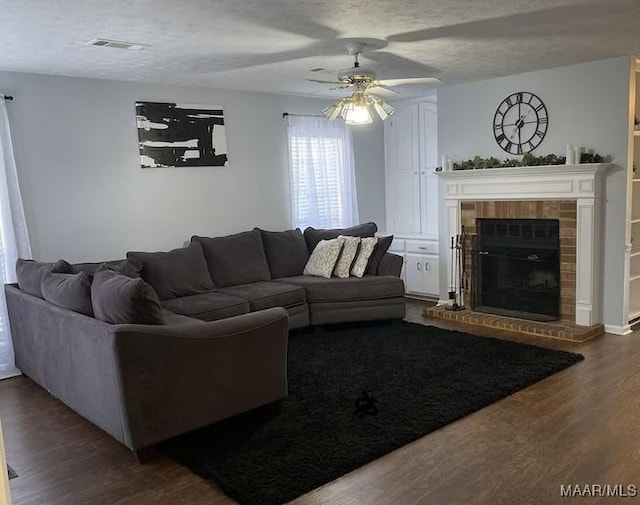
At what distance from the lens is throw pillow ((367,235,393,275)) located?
19.1 ft

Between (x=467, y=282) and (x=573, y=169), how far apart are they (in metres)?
1.62

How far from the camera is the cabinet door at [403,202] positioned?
7.02 meters

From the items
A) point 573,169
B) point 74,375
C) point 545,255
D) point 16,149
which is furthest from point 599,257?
point 16,149

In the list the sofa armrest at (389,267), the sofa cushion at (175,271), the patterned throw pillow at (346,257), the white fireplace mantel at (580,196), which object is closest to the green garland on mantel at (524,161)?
the white fireplace mantel at (580,196)

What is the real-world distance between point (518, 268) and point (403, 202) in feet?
6.28

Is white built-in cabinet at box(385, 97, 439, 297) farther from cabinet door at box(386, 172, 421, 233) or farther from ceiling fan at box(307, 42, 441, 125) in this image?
ceiling fan at box(307, 42, 441, 125)

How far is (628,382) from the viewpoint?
392 cm

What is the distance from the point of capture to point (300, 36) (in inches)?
145

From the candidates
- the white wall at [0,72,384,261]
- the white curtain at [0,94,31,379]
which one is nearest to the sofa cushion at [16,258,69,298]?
the white curtain at [0,94,31,379]

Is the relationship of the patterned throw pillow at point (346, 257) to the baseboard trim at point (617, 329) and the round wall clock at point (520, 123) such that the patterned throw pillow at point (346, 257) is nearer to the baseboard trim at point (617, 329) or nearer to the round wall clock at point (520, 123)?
the round wall clock at point (520, 123)

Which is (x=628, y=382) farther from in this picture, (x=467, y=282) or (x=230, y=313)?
(x=230, y=313)

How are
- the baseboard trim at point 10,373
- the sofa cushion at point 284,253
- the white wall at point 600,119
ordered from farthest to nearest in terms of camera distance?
the sofa cushion at point 284,253
the white wall at point 600,119
the baseboard trim at point 10,373

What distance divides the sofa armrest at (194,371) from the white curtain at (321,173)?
325 centimetres

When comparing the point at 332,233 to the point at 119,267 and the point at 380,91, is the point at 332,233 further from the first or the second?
the point at 119,267
